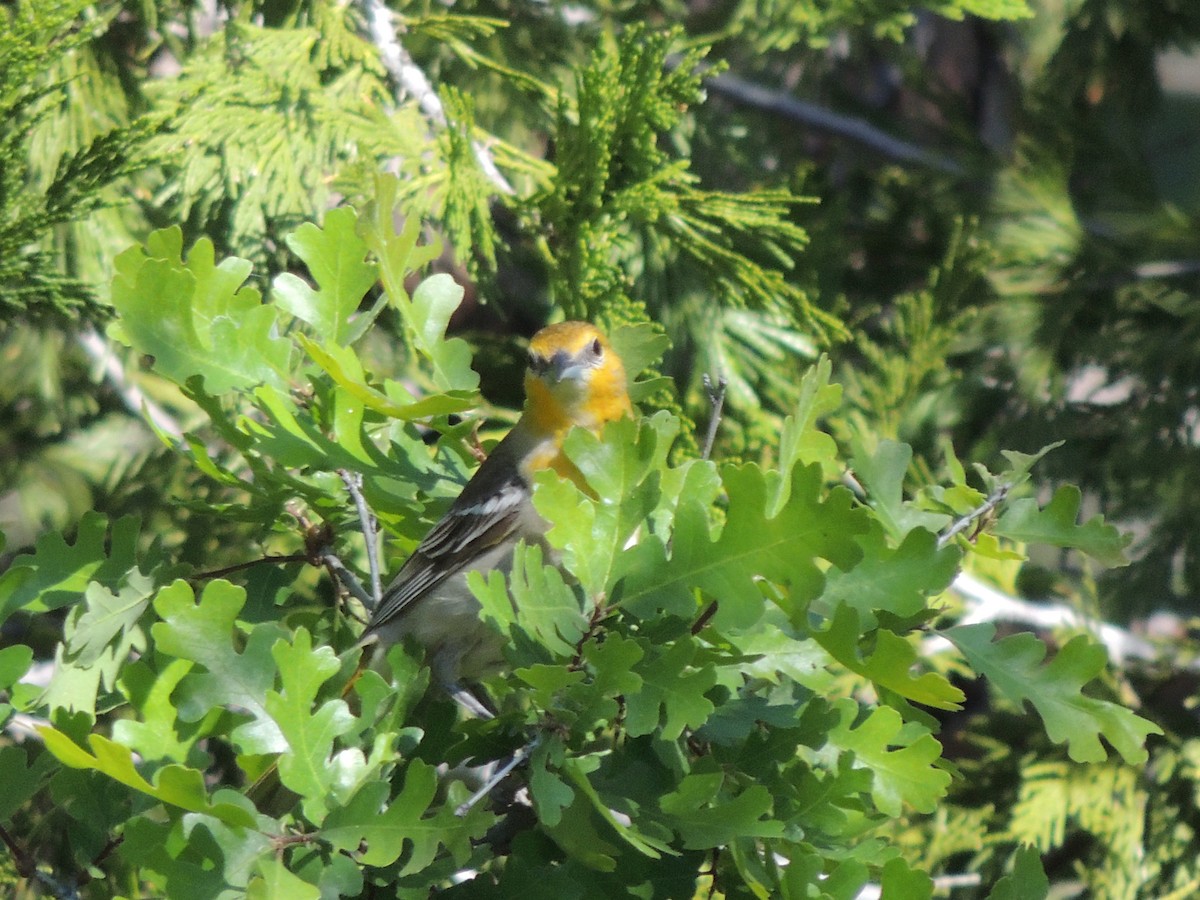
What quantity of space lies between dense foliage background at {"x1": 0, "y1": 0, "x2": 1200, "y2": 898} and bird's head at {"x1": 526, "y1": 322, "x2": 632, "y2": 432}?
97 millimetres

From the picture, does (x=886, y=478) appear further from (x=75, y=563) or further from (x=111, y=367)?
(x=111, y=367)

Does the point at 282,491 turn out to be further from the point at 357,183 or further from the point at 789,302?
the point at 789,302

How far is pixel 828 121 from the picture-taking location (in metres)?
4.73

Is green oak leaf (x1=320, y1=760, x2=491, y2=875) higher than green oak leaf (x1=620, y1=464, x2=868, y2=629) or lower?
lower

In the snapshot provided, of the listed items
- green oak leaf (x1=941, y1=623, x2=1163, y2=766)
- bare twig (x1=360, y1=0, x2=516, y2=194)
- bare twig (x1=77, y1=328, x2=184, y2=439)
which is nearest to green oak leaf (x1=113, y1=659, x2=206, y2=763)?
green oak leaf (x1=941, y1=623, x2=1163, y2=766)

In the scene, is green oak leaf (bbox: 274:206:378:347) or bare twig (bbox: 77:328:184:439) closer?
green oak leaf (bbox: 274:206:378:347)

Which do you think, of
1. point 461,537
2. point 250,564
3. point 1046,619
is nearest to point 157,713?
point 250,564

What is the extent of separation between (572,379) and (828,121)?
2527mm

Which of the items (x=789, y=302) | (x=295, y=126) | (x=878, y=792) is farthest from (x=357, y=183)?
(x=878, y=792)

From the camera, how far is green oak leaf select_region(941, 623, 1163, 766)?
1472mm

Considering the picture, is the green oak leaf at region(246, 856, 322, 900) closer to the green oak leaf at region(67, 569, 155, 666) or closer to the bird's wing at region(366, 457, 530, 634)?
the green oak leaf at region(67, 569, 155, 666)

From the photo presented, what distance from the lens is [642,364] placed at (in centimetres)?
198

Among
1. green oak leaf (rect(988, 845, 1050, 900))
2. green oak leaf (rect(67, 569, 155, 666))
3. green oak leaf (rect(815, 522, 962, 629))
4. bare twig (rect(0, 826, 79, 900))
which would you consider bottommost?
green oak leaf (rect(988, 845, 1050, 900))

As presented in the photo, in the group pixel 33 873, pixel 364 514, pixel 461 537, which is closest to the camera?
pixel 33 873
